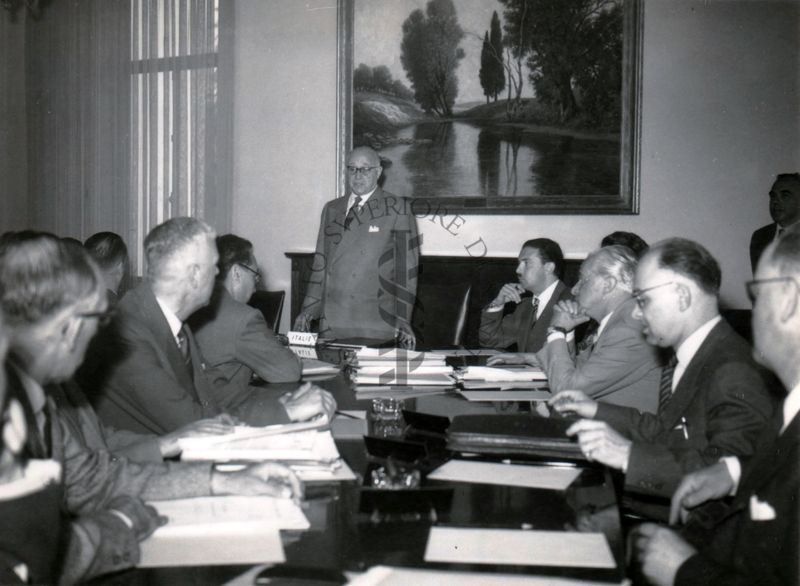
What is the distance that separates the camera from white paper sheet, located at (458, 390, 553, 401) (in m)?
2.37

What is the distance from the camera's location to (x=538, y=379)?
273 centimetres

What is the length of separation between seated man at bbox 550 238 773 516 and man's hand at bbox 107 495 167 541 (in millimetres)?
896

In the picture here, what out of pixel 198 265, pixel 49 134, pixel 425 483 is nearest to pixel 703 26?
pixel 198 265

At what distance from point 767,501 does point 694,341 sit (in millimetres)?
725

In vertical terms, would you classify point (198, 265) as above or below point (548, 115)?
below

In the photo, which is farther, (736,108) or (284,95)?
(284,95)

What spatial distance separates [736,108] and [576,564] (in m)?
4.46

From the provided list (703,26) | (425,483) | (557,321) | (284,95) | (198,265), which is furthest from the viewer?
(284,95)

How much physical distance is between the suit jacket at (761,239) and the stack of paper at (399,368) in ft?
8.59

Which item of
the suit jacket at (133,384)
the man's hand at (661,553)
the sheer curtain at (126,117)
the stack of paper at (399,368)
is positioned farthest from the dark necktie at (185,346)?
the sheer curtain at (126,117)

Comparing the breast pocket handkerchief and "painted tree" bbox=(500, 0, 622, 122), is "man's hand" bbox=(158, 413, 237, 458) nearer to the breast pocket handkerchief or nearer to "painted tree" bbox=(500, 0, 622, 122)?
the breast pocket handkerchief

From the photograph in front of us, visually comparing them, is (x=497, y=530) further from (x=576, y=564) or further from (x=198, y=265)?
(x=198, y=265)

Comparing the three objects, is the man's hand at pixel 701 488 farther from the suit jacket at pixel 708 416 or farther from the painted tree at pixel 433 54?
the painted tree at pixel 433 54

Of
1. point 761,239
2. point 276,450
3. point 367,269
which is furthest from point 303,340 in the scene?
point 761,239
